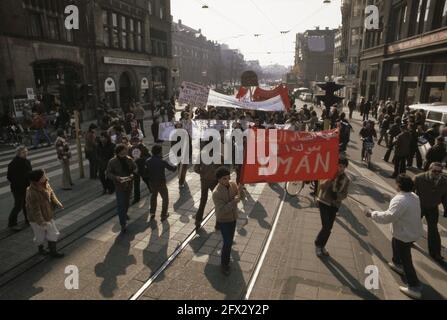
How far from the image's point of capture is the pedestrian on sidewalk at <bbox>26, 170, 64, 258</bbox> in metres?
5.59

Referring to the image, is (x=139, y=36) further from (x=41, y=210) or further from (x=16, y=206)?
(x=41, y=210)

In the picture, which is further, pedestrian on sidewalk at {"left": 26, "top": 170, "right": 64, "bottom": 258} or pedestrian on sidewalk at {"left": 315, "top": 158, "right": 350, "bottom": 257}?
pedestrian on sidewalk at {"left": 315, "top": 158, "right": 350, "bottom": 257}

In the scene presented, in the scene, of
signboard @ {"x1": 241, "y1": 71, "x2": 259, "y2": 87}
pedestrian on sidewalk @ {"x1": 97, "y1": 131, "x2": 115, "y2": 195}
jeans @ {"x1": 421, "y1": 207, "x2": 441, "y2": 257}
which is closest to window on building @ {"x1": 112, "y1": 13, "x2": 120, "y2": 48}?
signboard @ {"x1": 241, "y1": 71, "x2": 259, "y2": 87}

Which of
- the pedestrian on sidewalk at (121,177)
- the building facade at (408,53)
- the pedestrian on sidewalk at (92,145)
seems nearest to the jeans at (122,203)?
the pedestrian on sidewalk at (121,177)

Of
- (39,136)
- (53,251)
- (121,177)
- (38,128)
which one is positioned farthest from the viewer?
(39,136)

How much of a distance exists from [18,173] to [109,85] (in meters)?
21.1

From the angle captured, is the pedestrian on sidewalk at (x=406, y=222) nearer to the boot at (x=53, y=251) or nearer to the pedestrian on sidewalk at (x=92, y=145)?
the boot at (x=53, y=251)

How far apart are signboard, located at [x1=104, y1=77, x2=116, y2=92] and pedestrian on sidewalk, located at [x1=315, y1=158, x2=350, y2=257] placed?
24.0 m

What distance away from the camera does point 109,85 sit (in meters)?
26.3

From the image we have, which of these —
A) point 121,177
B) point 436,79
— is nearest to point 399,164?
point 121,177

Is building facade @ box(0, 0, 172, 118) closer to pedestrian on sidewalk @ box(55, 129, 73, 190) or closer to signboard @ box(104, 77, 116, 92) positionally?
signboard @ box(104, 77, 116, 92)

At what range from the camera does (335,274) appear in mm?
5461

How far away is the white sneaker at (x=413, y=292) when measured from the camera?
484 cm

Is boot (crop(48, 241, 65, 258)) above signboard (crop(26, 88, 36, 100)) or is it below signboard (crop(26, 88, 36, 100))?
below
